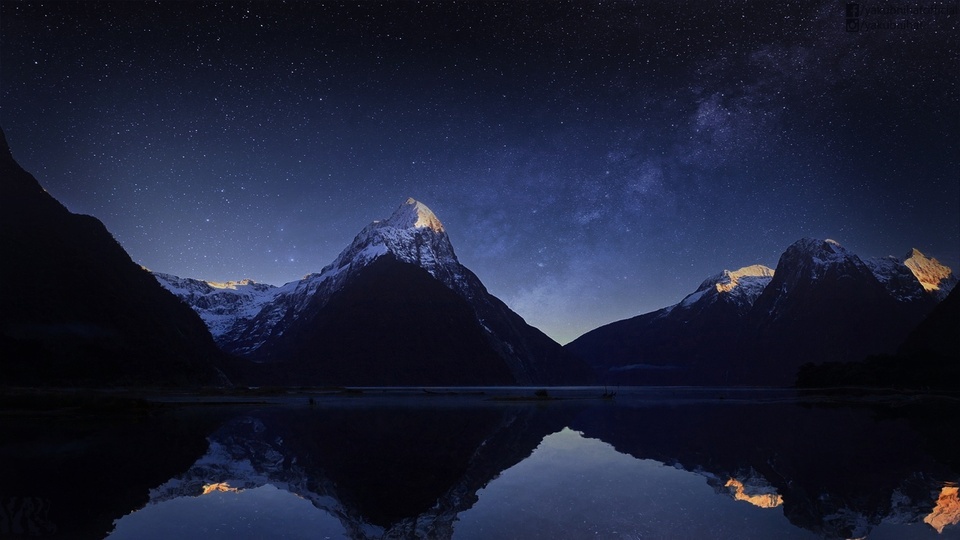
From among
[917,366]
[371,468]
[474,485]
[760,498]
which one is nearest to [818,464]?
[760,498]

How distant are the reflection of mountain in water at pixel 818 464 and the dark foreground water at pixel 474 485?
0.12 m

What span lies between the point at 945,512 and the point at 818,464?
1002 centimetres

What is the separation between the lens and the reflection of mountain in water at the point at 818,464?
16953 mm

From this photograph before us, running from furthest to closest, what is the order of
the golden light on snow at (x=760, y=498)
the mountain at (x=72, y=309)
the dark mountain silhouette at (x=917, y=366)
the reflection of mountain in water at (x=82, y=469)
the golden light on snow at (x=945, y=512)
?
the dark mountain silhouette at (x=917, y=366), the mountain at (x=72, y=309), the golden light on snow at (x=760, y=498), the golden light on snow at (x=945, y=512), the reflection of mountain in water at (x=82, y=469)

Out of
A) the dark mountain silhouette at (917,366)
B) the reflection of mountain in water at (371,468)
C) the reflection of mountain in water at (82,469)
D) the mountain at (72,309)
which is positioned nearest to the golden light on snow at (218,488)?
the reflection of mountain in water at (371,468)

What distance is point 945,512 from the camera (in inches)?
654

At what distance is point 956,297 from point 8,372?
241816 millimetres

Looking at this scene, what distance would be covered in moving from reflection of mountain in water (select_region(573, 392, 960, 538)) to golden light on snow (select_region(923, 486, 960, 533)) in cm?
5

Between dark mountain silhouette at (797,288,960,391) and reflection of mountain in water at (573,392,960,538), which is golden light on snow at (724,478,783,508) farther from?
dark mountain silhouette at (797,288,960,391)

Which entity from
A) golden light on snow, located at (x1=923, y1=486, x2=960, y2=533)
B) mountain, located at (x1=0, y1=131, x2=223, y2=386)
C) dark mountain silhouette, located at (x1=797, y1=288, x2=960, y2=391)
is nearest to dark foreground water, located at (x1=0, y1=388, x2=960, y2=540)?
golden light on snow, located at (x1=923, y1=486, x2=960, y2=533)

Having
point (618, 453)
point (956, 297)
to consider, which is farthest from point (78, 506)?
point (956, 297)

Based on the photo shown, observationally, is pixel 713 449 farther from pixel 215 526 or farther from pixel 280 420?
pixel 280 420

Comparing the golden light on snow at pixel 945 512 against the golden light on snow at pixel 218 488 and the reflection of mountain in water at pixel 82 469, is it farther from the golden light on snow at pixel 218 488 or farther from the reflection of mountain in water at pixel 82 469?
the reflection of mountain in water at pixel 82 469

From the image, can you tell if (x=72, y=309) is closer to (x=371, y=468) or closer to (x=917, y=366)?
(x=371, y=468)
